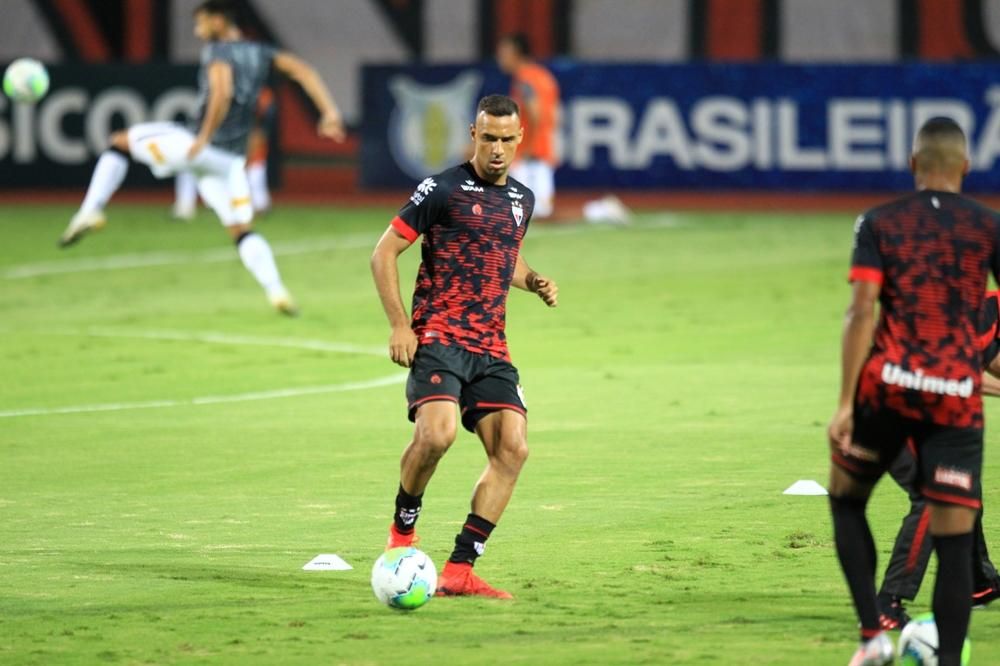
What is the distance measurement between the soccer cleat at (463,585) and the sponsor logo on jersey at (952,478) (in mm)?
2166

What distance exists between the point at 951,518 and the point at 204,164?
39.8 feet

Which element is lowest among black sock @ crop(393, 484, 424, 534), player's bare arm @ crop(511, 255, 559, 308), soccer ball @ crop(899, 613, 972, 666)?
black sock @ crop(393, 484, 424, 534)

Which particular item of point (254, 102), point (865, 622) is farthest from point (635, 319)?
point (865, 622)

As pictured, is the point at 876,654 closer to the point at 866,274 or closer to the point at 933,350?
the point at 933,350

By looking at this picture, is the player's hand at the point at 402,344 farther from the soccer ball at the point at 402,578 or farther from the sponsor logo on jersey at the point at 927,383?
the sponsor logo on jersey at the point at 927,383

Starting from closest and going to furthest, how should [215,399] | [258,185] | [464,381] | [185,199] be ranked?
[464,381] → [215,399] → [258,185] → [185,199]

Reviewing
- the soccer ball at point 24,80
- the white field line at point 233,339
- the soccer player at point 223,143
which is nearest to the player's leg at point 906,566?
the white field line at point 233,339

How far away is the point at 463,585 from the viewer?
8.02m

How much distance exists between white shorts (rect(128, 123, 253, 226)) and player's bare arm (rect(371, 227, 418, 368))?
31.6ft

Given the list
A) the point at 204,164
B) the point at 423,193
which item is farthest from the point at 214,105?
the point at 423,193

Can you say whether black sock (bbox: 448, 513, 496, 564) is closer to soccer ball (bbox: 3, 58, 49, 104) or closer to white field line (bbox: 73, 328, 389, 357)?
white field line (bbox: 73, 328, 389, 357)

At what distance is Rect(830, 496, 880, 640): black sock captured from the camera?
656 cm

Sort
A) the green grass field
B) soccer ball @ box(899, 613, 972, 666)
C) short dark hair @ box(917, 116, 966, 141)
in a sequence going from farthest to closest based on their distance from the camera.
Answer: the green grass field → soccer ball @ box(899, 613, 972, 666) → short dark hair @ box(917, 116, 966, 141)

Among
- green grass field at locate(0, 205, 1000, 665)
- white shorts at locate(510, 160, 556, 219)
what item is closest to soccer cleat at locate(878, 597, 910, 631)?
green grass field at locate(0, 205, 1000, 665)
